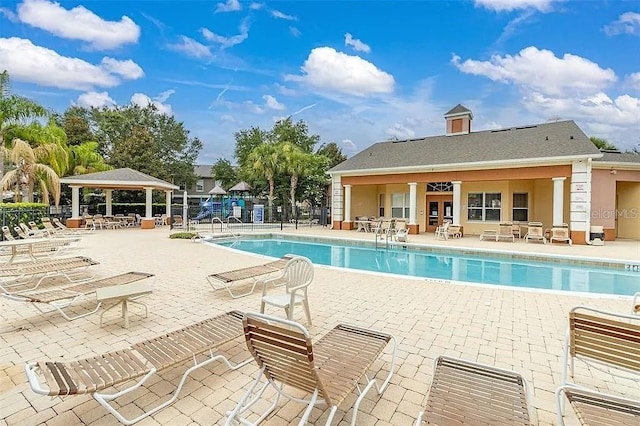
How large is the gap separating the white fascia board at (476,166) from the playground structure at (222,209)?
9.59 meters

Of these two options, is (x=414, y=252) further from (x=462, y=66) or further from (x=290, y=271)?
(x=462, y=66)

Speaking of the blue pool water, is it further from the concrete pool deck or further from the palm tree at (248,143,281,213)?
the palm tree at (248,143,281,213)

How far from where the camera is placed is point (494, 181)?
18.5 m

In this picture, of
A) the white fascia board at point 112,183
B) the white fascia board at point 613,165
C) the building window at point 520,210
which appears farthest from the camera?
the white fascia board at point 112,183

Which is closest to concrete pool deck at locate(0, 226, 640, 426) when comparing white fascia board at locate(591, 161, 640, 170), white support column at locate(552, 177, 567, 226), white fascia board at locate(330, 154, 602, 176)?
white support column at locate(552, 177, 567, 226)

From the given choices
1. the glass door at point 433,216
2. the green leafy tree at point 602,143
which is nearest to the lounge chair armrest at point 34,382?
the glass door at point 433,216

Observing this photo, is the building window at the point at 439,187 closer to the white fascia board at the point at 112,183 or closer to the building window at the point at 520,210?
the building window at the point at 520,210

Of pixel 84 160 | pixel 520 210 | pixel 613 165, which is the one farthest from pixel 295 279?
pixel 84 160

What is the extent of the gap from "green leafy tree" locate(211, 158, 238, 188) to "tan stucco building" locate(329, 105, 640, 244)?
18091 millimetres

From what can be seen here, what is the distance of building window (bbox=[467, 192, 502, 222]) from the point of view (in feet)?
61.7

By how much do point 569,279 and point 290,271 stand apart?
8728mm

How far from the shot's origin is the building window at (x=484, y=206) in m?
18.8

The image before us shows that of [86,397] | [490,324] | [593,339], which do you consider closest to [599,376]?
[593,339]

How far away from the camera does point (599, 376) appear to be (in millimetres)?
3490
